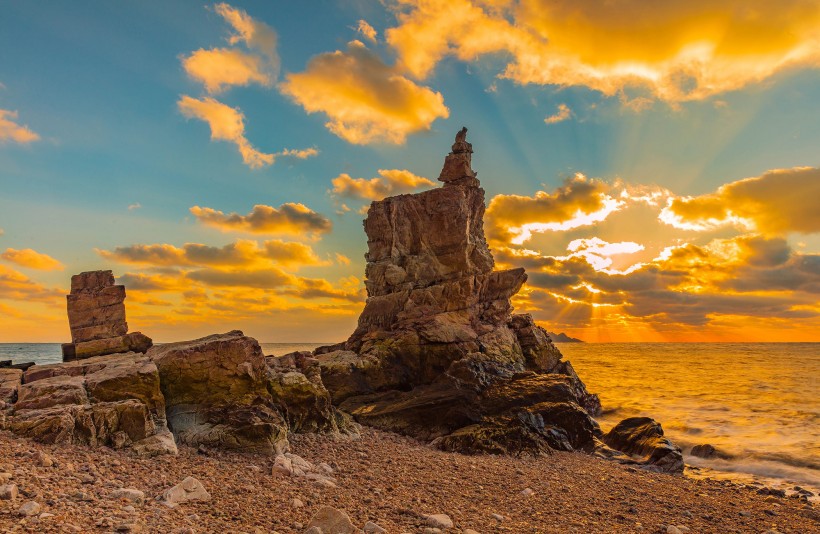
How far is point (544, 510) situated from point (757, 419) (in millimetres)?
27678

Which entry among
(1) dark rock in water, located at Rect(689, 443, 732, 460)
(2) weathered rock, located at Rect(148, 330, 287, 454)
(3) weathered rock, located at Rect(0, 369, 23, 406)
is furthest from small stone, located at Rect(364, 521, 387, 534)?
(1) dark rock in water, located at Rect(689, 443, 732, 460)

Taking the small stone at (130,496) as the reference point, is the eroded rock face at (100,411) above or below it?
above

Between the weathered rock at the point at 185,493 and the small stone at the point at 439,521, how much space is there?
4.61 metres

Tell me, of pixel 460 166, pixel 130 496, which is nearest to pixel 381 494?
pixel 130 496

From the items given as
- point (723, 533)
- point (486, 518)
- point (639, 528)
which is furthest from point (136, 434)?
point (723, 533)

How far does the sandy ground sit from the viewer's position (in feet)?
27.8

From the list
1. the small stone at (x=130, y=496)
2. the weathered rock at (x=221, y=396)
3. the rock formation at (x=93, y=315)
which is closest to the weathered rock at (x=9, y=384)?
the weathered rock at (x=221, y=396)

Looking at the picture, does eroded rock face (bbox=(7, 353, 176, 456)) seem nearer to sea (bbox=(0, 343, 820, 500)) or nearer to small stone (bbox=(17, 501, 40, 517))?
small stone (bbox=(17, 501, 40, 517))

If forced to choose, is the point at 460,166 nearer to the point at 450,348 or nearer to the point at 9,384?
the point at 450,348

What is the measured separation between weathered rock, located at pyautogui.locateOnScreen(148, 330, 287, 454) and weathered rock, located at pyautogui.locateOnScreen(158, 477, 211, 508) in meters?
4.25

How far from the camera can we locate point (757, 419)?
105 feet

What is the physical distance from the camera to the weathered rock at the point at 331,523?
873cm

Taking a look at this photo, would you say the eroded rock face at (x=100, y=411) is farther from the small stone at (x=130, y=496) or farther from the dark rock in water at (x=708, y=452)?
the dark rock in water at (x=708, y=452)

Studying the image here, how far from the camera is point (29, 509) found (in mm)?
7371
